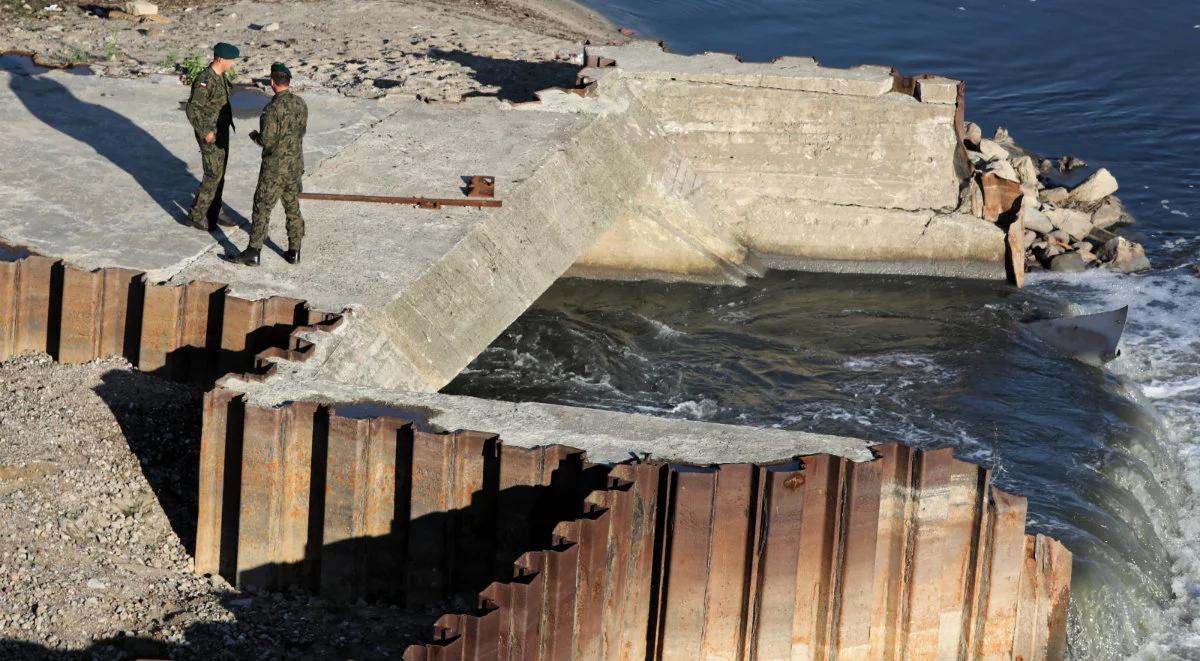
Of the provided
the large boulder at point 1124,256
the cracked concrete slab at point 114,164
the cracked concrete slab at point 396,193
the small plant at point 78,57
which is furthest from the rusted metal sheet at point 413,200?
the large boulder at point 1124,256

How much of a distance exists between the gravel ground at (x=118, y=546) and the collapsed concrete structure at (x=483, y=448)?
299 millimetres

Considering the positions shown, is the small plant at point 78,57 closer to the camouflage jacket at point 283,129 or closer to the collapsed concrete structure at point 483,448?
the collapsed concrete structure at point 483,448

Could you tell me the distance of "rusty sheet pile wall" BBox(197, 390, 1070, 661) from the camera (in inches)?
368

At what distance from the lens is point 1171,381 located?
16578mm

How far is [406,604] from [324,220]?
4.58 metres

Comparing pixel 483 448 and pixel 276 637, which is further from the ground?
pixel 483 448

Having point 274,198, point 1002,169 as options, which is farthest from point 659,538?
point 1002,169

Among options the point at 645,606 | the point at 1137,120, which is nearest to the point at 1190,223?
the point at 1137,120

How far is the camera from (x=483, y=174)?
47.9 ft

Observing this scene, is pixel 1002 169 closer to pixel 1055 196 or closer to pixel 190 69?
pixel 1055 196

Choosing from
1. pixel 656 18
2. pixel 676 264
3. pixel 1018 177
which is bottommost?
pixel 676 264

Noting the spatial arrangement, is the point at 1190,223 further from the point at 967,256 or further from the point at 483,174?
the point at 483,174

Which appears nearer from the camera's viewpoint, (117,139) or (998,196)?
(117,139)

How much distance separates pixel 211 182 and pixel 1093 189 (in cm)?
1253
